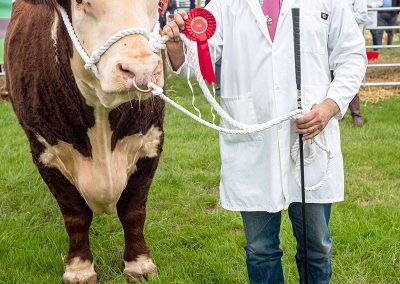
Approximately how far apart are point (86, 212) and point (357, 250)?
1535mm

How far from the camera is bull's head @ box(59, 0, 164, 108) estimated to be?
2146 mm

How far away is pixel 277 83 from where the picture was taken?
96.3 inches

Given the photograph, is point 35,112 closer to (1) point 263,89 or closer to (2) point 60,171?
(2) point 60,171

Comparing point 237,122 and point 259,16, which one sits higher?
point 259,16

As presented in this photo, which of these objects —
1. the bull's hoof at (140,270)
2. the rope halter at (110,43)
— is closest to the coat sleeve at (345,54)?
the rope halter at (110,43)

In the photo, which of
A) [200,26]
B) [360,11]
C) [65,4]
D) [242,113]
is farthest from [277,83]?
[360,11]

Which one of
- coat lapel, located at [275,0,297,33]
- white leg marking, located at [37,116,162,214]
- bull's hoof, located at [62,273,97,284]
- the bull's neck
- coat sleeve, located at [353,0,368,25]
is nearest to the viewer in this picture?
coat lapel, located at [275,0,297,33]

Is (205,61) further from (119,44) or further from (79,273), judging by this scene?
(79,273)

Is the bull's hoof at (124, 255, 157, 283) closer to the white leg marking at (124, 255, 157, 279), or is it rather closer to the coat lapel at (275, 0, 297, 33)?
the white leg marking at (124, 255, 157, 279)

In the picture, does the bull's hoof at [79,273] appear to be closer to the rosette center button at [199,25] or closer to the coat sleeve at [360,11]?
the rosette center button at [199,25]

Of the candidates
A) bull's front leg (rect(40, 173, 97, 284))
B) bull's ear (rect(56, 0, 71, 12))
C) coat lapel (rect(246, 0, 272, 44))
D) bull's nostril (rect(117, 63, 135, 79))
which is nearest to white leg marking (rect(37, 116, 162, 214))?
bull's front leg (rect(40, 173, 97, 284))

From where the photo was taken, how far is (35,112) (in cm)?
311

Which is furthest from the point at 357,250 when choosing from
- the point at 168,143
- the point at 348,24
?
the point at 168,143

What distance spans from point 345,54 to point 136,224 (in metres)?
1.63
